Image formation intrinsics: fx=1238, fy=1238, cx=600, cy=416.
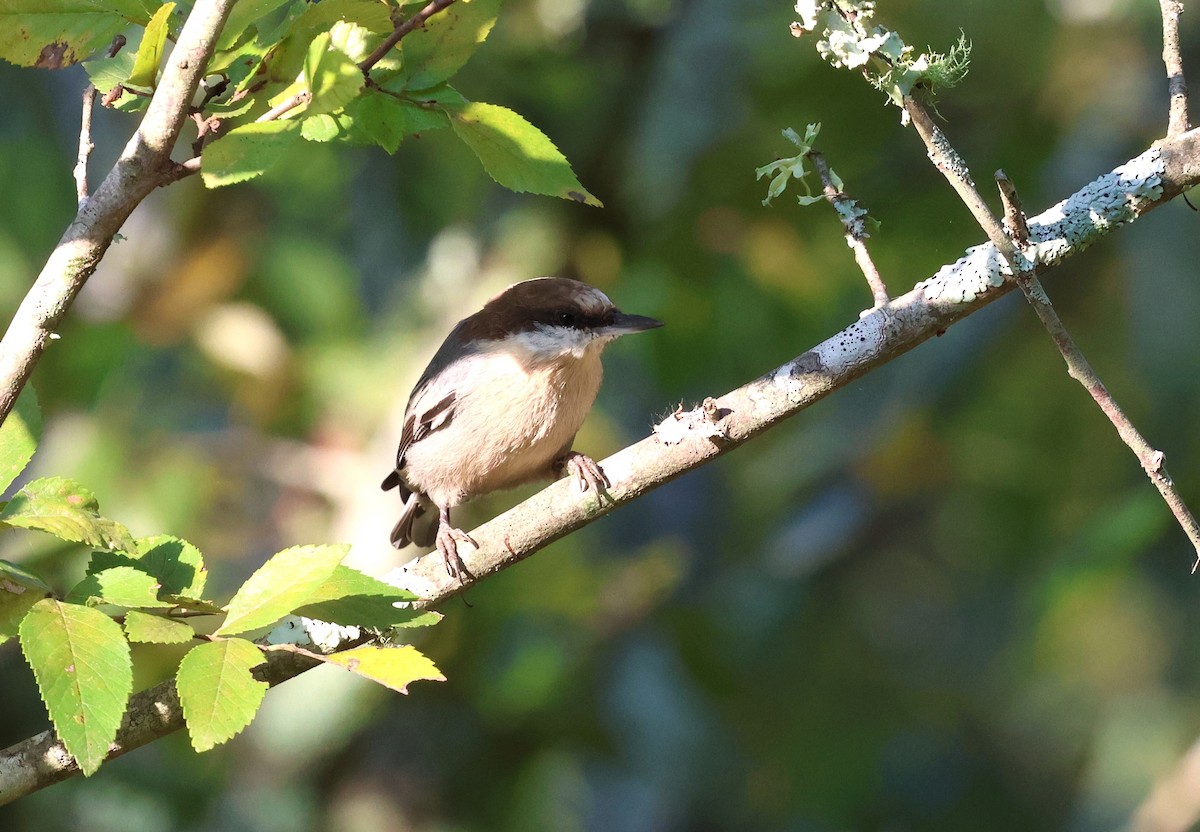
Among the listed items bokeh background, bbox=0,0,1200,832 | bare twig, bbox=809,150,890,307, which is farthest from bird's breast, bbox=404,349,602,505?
bare twig, bbox=809,150,890,307

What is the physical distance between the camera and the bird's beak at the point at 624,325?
4.34 m

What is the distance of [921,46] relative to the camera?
522 centimetres

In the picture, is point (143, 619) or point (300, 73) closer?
point (143, 619)

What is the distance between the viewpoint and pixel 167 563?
227 centimetres

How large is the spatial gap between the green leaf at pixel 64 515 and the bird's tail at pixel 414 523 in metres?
2.90

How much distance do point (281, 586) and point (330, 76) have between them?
0.85 meters

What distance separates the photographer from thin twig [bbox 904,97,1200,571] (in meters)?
2.23

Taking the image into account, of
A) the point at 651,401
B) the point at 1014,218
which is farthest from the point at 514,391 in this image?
the point at 651,401

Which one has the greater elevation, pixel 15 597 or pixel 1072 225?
pixel 15 597

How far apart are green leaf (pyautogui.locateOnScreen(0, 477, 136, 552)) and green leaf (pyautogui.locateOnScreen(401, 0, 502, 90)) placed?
0.99m

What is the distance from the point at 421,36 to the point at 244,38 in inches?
13.1

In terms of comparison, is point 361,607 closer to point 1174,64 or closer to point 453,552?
point 453,552

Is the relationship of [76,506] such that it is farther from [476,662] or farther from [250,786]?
[250,786]

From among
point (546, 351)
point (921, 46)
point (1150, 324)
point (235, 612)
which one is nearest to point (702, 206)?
point (921, 46)
